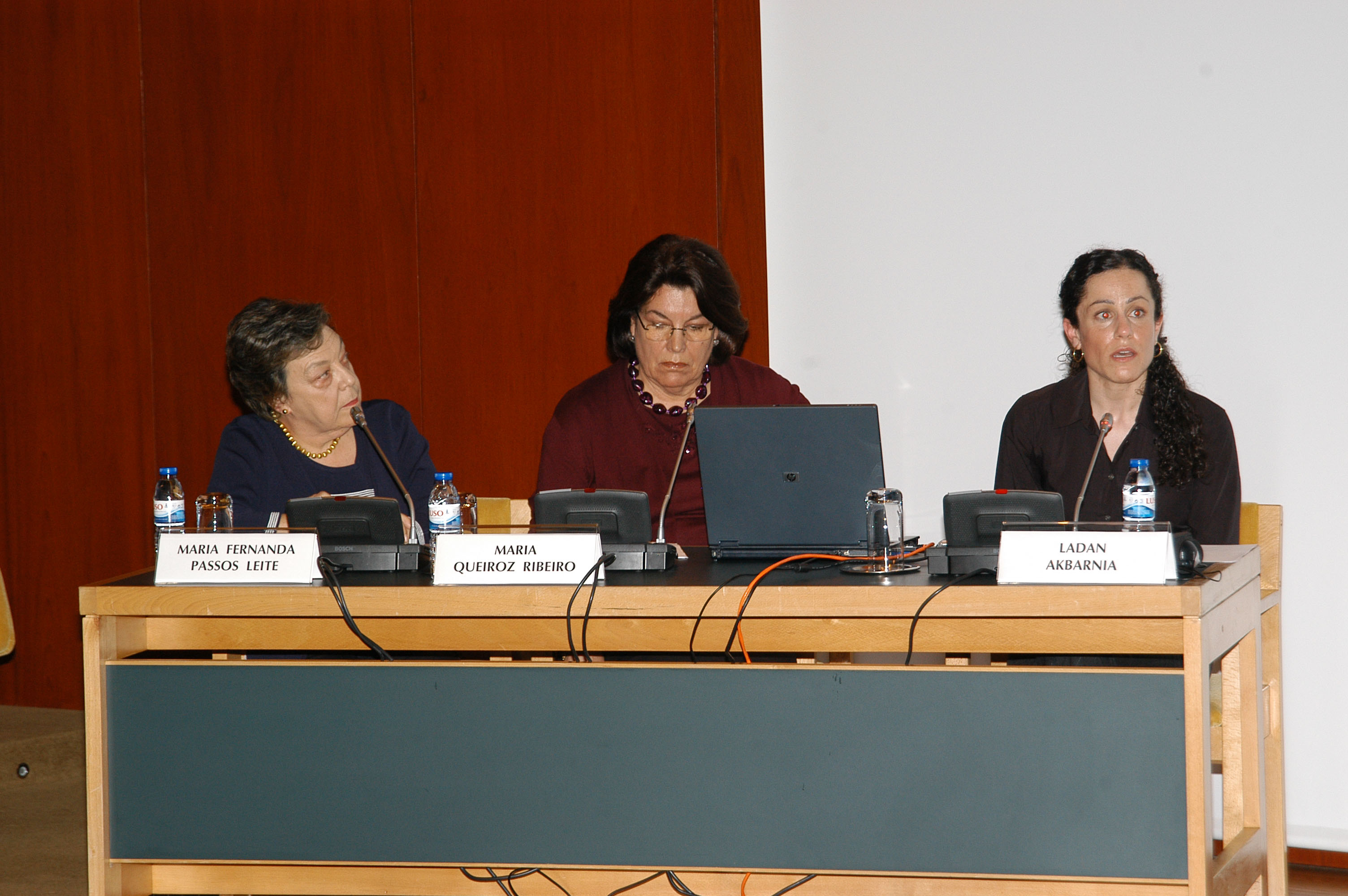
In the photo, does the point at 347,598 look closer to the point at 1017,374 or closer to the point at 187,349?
the point at 1017,374

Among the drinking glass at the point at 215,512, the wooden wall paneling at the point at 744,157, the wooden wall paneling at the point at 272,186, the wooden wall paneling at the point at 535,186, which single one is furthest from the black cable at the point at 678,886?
the wooden wall paneling at the point at 272,186

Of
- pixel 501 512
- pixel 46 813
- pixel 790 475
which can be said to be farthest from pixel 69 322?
pixel 790 475

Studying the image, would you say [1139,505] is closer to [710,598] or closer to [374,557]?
[710,598]

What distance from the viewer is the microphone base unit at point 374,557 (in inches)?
74.9

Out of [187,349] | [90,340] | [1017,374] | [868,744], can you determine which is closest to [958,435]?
[1017,374]

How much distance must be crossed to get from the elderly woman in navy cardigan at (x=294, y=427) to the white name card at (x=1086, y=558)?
52.7 inches

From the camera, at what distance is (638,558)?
6.03 feet

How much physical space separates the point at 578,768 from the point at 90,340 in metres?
2.79

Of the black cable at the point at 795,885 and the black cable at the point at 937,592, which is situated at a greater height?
the black cable at the point at 937,592

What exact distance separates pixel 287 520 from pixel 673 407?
924 mm

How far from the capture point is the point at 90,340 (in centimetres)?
379

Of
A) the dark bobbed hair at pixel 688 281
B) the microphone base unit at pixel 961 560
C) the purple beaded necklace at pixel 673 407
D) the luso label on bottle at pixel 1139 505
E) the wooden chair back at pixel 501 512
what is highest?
the dark bobbed hair at pixel 688 281

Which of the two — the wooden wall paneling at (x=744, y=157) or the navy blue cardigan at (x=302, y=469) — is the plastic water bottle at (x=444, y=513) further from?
the wooden wall paneling at (x=744, y=157)

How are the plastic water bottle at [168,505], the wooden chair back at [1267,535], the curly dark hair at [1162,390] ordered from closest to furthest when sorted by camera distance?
1. the plastic water bottle at [168,505]
2. the wooden chair back at [1267,535]
3. the curly dark hair at [1162,390]
